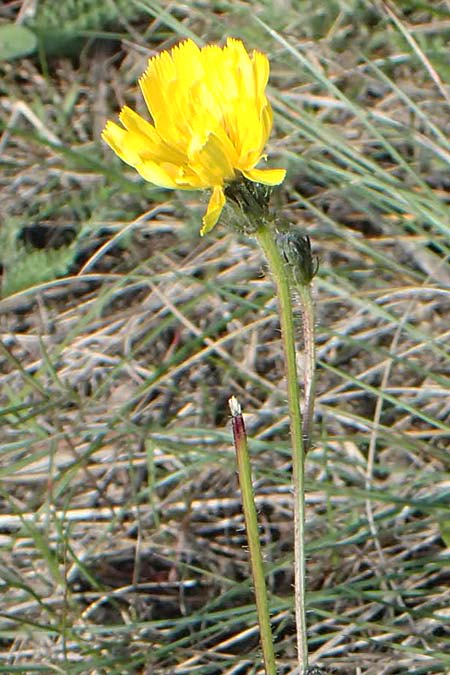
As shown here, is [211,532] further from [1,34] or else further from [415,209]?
[1,34]

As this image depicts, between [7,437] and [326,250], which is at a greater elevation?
[326,250]

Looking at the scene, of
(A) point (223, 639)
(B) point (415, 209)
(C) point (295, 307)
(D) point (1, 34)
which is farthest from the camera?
(D) point (1, 34)

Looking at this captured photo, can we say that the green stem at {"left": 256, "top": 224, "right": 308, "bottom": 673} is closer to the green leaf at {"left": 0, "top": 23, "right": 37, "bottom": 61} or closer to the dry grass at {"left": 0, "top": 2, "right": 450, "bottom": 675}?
the dry grass at {"left": 0, "top": 2, "right": 450, "bottom": 675}

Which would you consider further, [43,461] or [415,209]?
[43,461]

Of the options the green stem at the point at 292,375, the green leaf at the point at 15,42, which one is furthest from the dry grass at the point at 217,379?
the green stem at the point at 292,375

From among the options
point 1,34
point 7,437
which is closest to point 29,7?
point 1,34

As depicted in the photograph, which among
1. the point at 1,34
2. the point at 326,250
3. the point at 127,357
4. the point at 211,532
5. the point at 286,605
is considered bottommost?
the point at 286,605

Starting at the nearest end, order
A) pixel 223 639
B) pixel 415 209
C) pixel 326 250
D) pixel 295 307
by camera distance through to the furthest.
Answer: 1. pixel 295 307
2. pixel 223 639
3. pixel 415 209
4. pixel 326 250

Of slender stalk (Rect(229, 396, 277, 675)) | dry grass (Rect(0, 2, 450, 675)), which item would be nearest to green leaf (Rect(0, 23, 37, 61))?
dry grass (Rect(0, 2, 450, 675))
